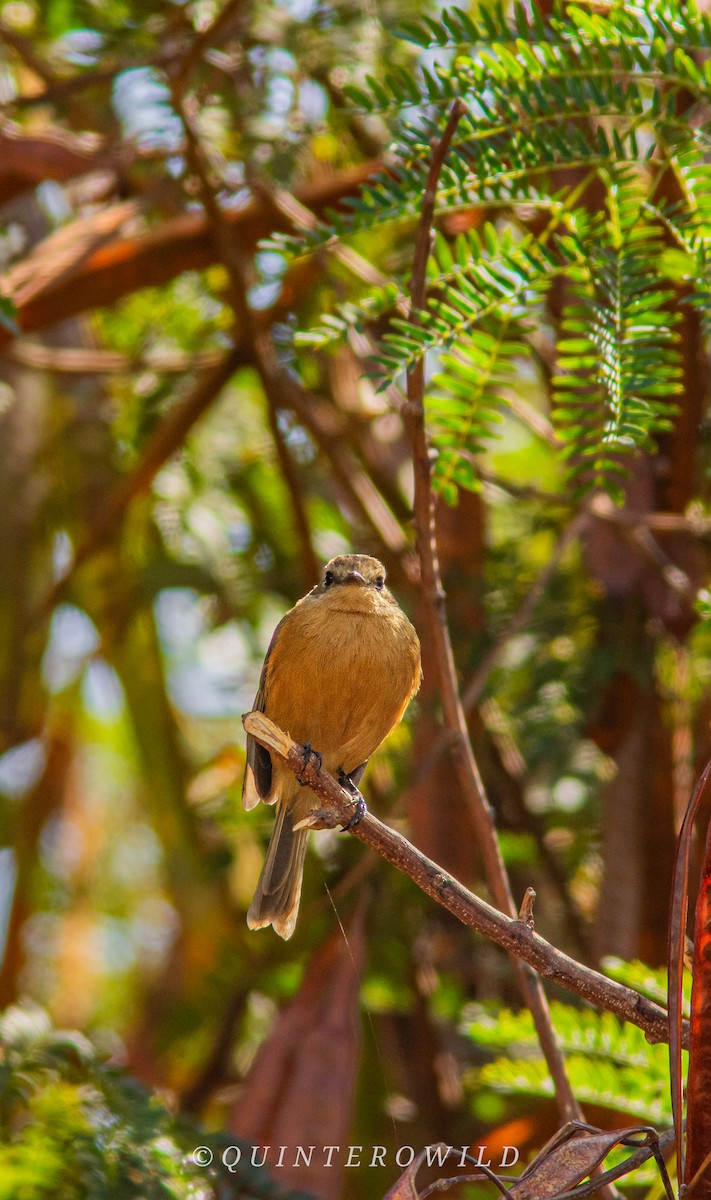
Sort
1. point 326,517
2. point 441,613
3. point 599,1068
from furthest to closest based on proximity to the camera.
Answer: point 326,517 → point 599,1068 → point 441,613

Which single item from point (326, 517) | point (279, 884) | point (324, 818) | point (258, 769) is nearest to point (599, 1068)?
point (279, 884)

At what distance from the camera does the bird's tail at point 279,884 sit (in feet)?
12.8

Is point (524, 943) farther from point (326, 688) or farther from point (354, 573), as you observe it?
point (354, 573)

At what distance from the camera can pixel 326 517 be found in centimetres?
712

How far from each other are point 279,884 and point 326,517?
135 inches

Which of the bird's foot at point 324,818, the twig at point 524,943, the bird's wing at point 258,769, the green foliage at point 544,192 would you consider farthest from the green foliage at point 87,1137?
the green foliage at point 544,192

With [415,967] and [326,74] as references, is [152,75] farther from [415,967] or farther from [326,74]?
[415,967]

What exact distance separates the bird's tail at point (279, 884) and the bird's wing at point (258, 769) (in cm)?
15

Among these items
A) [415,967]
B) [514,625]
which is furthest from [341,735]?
[415,967]

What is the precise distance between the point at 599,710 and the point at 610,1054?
64.9 inches

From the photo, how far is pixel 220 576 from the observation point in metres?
6.34

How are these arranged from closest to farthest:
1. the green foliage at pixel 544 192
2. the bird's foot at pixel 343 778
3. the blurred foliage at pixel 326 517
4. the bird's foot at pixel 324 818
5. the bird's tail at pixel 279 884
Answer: the bird's foot at pixel 324 818 < the green foliage at pixel 544 192 < the blurred foliage at pixel 326 517 < the bird's tail at pixel 279 884 < the bird's foot at pixel 343 778

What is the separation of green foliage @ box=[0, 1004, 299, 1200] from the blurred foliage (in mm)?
13

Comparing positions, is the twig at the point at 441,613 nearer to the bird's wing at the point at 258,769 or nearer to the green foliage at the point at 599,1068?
the green foliage at the point at 599,1068
